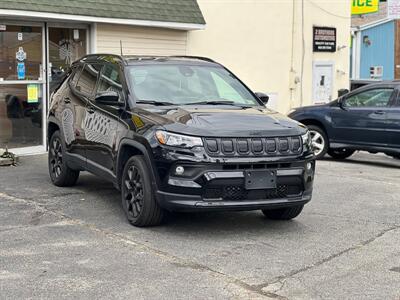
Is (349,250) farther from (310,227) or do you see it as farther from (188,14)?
(188,14)

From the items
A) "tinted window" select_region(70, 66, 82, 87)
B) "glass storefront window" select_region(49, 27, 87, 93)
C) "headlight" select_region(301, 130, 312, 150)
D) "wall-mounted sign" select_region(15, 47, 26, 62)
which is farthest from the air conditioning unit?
"headlight" select_region(301, 130, 312, 150)

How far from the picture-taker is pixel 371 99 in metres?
11.5

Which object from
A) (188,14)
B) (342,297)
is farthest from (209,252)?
(188,14)

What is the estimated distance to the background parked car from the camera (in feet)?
36.3

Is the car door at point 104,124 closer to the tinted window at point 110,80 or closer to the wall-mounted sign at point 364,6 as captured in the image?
the tinted window at point 110,80

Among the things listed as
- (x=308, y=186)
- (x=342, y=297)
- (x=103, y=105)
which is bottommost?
(x=342, y=297)

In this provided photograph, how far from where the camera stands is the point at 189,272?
16.6 feet

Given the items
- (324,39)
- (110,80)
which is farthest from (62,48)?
(324,39)

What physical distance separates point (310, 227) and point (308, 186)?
0.51 meters

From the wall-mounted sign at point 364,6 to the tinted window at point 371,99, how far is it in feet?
29.3

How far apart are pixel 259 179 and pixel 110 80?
95.3 inches

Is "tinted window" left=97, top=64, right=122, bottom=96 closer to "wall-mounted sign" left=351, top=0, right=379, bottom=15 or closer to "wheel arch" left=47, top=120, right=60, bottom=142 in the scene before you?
"wheel arch" left=47, top=120, right=60, bottom=142

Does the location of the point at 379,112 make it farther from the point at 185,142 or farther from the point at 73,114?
the point at 185,142

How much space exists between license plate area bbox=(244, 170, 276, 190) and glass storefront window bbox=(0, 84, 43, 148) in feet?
21.2
